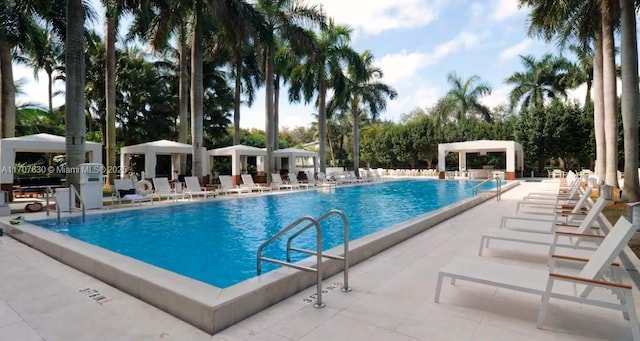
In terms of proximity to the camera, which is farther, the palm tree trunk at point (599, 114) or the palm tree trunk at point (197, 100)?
the palm tree trunk at point (197, 100)

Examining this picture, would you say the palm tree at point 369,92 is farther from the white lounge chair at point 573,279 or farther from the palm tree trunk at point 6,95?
the white lounge chair at point 573,279

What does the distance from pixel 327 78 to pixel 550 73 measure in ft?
70.4

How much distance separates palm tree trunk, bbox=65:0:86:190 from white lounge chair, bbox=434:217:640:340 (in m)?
11.5

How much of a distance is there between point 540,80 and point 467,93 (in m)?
6.15

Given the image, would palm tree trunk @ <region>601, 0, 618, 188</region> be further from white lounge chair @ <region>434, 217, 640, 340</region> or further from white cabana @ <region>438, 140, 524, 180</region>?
white cabana @ <region>438, 140, 524, 180</region>

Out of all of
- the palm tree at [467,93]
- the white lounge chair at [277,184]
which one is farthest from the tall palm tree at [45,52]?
the palm tree at [467,93]

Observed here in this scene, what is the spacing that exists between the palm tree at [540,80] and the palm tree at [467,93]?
2.38 metres

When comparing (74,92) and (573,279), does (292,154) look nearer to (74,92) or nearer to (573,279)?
(74,92)

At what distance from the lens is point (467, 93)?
3409cm

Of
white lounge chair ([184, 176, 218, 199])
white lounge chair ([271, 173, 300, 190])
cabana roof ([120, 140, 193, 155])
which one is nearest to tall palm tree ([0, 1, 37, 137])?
cabana roof ([120, 140, 193, 155])

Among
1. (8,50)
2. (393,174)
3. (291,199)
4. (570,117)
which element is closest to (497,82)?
(570,117)

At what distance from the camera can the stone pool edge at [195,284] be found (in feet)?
10.6

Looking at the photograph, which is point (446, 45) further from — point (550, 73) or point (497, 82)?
point (550, 73)

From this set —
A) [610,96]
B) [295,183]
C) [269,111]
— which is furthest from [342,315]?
[269,111]
